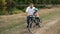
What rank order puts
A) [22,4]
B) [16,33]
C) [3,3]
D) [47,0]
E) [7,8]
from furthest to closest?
[47,0] < [22,4] < [7,8] < [3,3] < [16,33]

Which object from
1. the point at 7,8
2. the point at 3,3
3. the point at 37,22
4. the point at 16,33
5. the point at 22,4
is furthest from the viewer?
the point at 22,4

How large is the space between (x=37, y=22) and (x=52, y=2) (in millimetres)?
30902

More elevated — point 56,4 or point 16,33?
point 16,33

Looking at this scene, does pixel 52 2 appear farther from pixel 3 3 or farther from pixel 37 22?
pixel 37 22

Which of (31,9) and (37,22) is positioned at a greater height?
(31,9)

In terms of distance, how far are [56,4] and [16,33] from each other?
110 feet

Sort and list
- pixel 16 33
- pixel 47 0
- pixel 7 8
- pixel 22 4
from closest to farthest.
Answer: pixel 16 33 → pixel 7 8 → pixel 22 4 → pixel 47 0

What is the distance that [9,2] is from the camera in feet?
114

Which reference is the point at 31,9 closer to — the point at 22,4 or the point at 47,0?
the point at 22,4

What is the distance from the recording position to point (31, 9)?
15.5 m

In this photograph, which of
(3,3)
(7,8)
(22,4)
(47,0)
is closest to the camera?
(3,3)

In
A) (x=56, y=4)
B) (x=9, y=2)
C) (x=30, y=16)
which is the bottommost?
(x=56, y=4)

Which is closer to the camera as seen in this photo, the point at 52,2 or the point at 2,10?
the point at 2,10

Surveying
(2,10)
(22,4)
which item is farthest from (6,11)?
(22,4)
